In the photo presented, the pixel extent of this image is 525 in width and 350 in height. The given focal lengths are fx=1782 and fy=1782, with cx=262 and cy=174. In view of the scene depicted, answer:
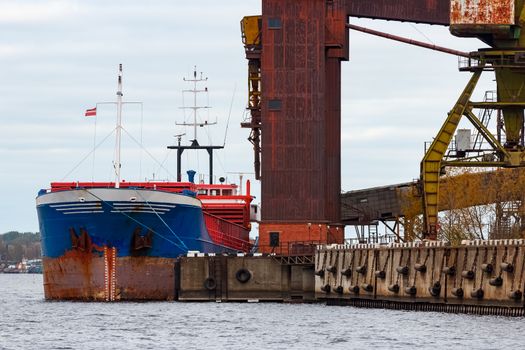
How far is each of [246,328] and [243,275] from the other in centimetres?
2233

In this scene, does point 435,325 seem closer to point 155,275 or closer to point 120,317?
point 120,317

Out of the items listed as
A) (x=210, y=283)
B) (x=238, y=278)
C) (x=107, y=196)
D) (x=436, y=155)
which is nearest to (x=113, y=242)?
(x=107, y=196)

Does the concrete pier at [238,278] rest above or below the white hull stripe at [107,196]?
below

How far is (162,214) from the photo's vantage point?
9294cm

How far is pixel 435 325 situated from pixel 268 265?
83.6ft

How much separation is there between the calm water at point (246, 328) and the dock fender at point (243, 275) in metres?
5.47

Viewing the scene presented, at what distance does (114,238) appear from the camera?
91812 millimetres

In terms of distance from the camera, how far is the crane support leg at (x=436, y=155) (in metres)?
88.0

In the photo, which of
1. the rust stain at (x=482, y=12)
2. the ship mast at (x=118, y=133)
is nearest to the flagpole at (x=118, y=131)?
the ship mast at (x=118, y=133)

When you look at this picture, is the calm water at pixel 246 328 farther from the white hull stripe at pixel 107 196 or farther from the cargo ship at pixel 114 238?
the white hull stripe at pixel 107 196

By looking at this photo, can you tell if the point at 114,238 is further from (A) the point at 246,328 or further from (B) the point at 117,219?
(A) the point at 246,328

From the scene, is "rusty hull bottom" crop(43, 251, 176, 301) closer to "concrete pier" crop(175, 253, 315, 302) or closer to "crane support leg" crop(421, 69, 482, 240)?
"concrete pier" crop(175, 253, 315, 302)

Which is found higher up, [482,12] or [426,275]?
[482,12]

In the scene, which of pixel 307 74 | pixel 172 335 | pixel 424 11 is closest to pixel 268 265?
pixel 307 74
